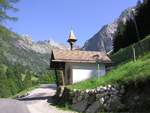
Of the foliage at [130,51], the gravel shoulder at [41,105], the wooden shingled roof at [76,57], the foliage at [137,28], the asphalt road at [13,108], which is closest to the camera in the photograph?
the asphalt road at [13,108]

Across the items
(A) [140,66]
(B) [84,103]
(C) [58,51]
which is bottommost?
(B) [84,103]

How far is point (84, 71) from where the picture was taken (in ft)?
157

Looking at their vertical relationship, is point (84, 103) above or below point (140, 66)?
below

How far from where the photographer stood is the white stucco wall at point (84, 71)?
157ft

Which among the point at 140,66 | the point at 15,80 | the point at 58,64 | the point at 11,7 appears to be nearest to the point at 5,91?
the point at 15,80

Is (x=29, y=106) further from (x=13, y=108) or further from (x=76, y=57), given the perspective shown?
(x=76, y=57)

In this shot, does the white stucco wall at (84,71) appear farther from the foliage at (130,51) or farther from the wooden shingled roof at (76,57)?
the foliage at (130,51)

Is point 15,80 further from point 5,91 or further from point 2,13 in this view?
point 2,13

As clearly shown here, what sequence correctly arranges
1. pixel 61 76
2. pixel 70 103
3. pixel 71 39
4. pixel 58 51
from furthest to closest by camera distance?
pixel 71 39, pixel 58 51, pixel 61 76, pixel 70 103

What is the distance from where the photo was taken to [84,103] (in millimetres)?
28922

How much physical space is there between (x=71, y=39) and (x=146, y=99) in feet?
140

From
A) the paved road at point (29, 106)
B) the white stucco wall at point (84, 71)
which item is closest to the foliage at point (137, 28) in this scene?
the white stucco wall at point (84, 71)

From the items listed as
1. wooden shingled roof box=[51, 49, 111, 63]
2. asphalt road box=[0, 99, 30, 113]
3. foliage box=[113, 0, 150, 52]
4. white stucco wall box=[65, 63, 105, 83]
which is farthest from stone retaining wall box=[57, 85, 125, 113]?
foliage box=[113, 0, 150, 52]

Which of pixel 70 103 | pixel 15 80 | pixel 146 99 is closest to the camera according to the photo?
pixel 146 99
